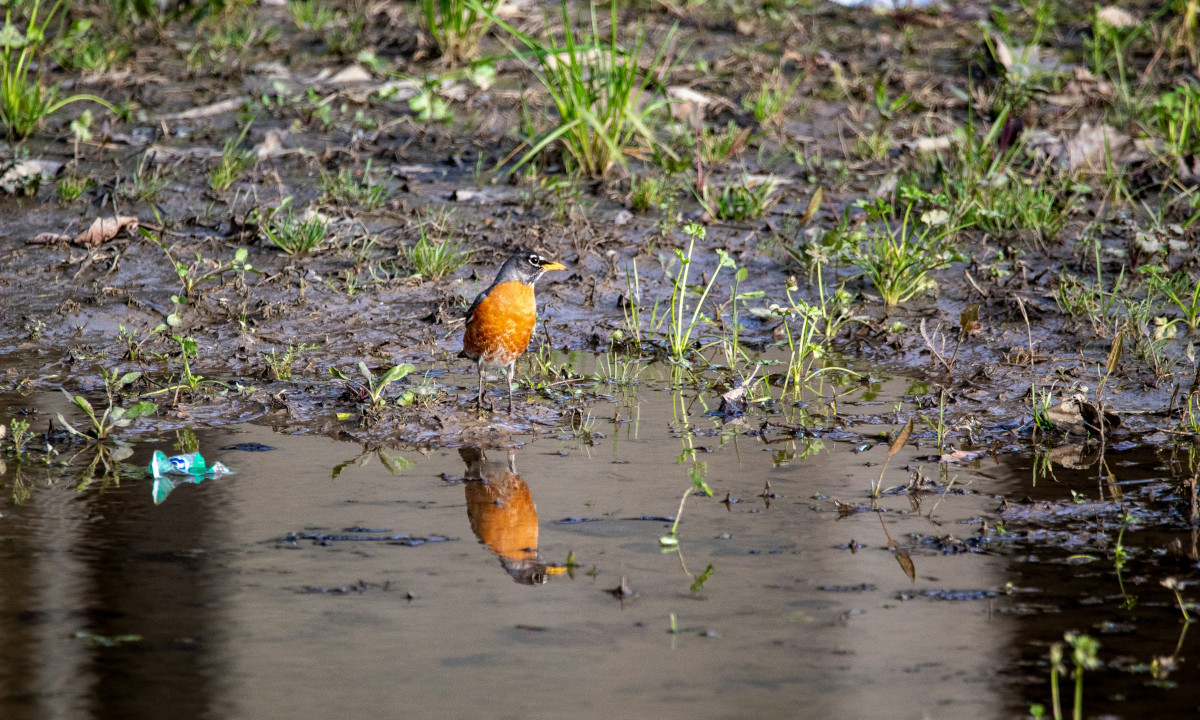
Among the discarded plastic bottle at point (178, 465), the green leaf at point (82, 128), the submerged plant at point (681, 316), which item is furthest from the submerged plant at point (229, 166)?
the discarded plastic bottle at point (178, 465)

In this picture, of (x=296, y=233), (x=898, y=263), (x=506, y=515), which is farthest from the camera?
(x=296, y=233)

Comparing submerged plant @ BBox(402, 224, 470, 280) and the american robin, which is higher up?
the american robin

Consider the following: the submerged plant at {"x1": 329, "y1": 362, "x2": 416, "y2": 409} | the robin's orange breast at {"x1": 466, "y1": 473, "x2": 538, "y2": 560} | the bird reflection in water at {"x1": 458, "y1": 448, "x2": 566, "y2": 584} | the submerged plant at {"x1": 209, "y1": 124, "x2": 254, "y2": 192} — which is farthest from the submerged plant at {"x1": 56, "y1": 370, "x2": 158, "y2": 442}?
the submerged plant at {"x1": 209, "y1": 124, "x2": 254, "y2": 192}

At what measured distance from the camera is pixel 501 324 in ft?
17.7

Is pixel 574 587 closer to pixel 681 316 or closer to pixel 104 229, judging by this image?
pixel 681 316

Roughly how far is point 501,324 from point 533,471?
94 cm

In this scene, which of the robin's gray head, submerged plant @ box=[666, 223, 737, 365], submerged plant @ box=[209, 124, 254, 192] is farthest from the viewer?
submerged plant @ box=[209, 124, 254, 192]

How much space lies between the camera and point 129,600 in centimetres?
346

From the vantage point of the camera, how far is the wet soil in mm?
3109

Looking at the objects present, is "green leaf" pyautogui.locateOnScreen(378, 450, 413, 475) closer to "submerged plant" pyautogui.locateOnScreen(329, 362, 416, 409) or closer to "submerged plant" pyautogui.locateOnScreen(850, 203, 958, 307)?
"submerged plant" pyautogui.locateOnScreen(329, 362, 416, 409)

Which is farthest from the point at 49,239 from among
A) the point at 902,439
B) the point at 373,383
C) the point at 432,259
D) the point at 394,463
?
the point at 902,439

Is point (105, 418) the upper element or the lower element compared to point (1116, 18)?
lower

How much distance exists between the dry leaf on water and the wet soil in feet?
0.26

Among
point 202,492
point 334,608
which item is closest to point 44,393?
point 202,492
